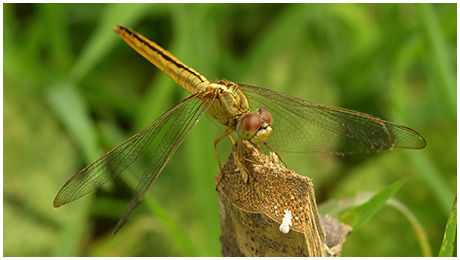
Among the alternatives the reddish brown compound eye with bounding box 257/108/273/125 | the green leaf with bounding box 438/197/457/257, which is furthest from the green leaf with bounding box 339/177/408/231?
the reddish brown compound eye with bounding box 257/108/273/125

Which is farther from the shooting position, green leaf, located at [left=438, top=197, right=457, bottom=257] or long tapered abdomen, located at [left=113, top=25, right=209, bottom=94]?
long tapered abdomen, located at [left=113, top=25, right=209, bottom=94]

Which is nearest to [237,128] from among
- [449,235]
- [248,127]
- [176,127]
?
[248,127]

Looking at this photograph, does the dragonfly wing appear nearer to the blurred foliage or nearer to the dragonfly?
the dragonfly

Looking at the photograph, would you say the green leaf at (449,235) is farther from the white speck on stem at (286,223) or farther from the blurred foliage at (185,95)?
the blurred foliage at (185,95)

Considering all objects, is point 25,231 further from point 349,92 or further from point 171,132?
point 349,92

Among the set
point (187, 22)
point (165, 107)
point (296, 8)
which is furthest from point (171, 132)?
point (296, 8)

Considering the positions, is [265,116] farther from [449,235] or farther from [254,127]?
[449,235]

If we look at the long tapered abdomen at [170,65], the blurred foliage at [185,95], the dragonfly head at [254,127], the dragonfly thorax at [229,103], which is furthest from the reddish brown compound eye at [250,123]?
the blurred foliage at [185,95]

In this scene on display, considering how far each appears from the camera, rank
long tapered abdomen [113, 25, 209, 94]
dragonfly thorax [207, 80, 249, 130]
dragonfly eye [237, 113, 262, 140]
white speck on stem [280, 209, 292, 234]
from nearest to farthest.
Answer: white speck on stem [280, 209, 292, 234]
dragonfly eye [237, 113, 262, 140]
dragonfly thorax [207, 80, 249, 130]
long tapered abdomen [113, 25, 209, 94]
